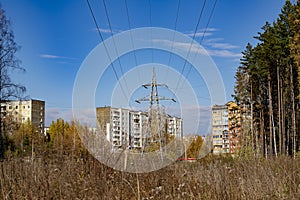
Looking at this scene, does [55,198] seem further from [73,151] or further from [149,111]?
[149,111]

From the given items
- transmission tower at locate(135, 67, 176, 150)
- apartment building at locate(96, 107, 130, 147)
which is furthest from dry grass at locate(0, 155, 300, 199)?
transmission tower at locate(135, 67, 176, 150)

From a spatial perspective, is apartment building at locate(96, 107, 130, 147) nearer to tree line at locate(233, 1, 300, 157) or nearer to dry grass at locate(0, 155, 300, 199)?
dry grass at locate(0, 155, 300, 199)

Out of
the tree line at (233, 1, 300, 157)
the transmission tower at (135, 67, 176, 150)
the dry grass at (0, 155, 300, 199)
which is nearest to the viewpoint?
the dry grass at (0, 155, 300, 199)

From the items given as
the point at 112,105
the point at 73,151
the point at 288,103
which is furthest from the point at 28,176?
the point at 288,103

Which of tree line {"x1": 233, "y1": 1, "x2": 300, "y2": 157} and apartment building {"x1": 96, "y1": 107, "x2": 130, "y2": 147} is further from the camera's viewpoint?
tree line {"x1": 233, "y1": 1, "x2": 300, "y2": 157}

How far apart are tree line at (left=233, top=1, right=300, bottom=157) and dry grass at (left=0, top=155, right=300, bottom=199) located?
21.6m

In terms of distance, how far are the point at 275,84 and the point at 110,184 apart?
107ft

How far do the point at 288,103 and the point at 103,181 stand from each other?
1371 inches

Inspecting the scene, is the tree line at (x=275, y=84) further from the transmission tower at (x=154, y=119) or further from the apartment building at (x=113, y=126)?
the apartment building at (x=113, y=126)

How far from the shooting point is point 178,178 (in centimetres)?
812

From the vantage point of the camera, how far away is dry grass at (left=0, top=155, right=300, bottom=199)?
6004 millimetres

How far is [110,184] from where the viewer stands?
23.1 feet

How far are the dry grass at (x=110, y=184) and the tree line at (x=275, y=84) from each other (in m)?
21.6

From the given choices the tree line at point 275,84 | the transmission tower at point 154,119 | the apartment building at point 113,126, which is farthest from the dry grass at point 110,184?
the tree line at point 275,84
